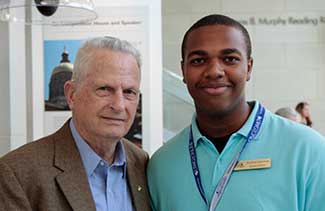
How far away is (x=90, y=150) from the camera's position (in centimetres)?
159

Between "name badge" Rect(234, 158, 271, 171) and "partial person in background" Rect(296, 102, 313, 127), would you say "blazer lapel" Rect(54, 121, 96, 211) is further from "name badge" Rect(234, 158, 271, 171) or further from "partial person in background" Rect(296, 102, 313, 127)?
"partial person in background" Rect(296, 102, 313, 127)

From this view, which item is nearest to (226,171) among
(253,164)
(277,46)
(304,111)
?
(253,164)

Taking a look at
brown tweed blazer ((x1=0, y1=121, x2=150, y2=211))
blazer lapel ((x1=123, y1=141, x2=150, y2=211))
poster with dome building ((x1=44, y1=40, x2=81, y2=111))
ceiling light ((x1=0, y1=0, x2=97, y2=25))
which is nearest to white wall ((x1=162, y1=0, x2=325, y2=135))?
poster with dome building ((x1=44, y1=40, x2=81, y2=111))

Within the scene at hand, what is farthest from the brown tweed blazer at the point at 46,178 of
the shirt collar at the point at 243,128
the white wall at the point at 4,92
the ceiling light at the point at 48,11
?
the white wall at the point at 4,92

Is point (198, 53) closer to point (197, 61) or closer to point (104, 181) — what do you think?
point (197, 61)

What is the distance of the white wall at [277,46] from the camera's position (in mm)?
5230

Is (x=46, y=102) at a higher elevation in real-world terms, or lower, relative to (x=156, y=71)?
lower

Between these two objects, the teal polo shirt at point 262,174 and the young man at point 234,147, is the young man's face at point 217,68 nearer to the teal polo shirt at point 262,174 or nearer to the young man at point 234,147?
the young man at point 234,147

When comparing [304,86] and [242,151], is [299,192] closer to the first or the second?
[242,151]

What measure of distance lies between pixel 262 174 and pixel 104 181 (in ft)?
1.65

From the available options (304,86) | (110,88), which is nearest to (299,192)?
(110,88)

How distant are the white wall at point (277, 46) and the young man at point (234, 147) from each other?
144 inches

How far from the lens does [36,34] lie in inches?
120

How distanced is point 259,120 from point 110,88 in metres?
0.49
